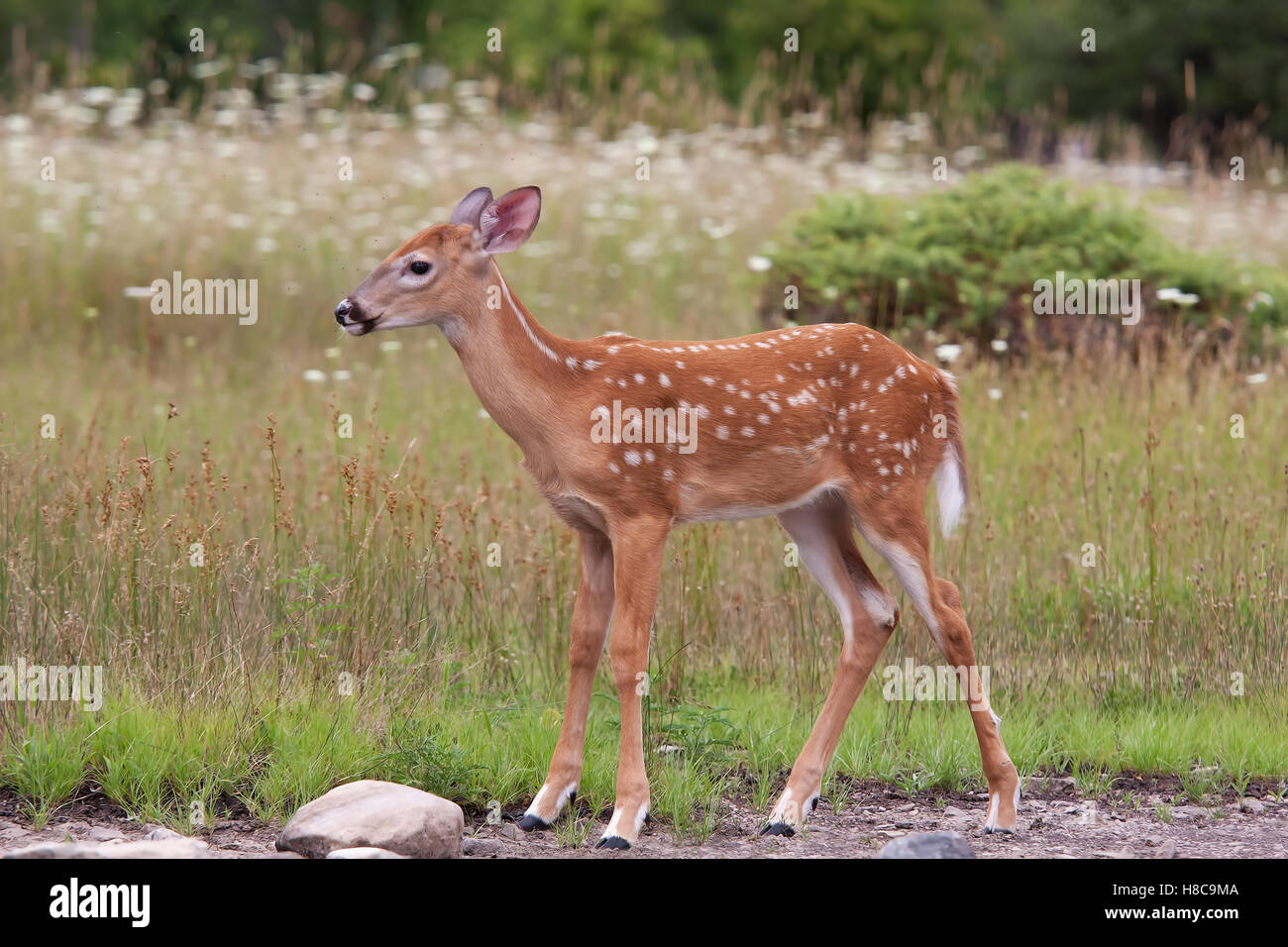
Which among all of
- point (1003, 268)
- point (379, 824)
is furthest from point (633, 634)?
point (1003, 268)

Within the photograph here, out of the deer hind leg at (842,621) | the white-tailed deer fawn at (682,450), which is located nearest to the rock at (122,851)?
the white-tailed deer fawn at (682,450)

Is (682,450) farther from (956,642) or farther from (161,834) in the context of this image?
(161,834)

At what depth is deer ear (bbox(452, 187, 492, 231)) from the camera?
5.33 meters

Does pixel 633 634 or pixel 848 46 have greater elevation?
pixel 848 46

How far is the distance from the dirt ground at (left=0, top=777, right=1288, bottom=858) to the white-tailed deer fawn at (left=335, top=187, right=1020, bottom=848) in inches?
5.7

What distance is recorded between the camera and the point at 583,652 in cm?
561

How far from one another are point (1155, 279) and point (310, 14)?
24866 mm

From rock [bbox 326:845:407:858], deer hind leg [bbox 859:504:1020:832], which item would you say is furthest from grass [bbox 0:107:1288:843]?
rock [bbox 326:845:407:858]

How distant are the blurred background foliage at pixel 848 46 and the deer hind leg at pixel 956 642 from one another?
64.4 ft

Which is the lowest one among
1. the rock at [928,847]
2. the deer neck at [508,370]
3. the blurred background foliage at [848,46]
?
the rock at [928,847]

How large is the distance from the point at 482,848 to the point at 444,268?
1.92 metres

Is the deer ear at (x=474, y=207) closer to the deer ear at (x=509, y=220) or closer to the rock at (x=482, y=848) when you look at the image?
the deer ear at (x=509, y=220)

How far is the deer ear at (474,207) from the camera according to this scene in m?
5.33

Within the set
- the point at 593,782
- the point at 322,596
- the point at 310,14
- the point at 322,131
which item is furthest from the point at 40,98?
the point at 310,14
